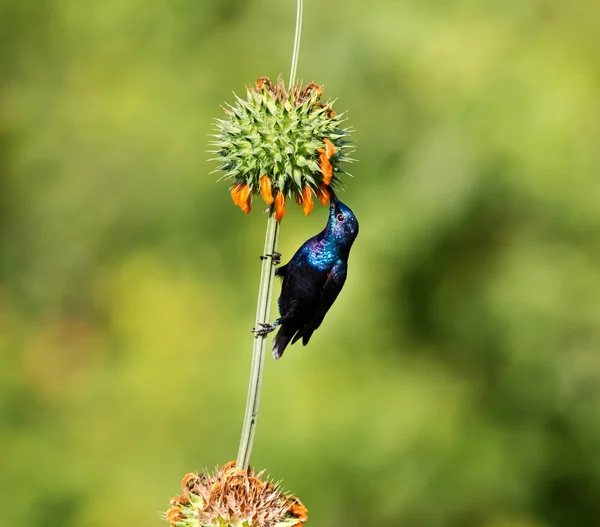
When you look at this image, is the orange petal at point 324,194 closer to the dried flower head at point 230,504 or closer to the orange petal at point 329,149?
the orange petal at point 329,149

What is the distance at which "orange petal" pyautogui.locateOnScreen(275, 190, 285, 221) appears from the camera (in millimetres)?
2400

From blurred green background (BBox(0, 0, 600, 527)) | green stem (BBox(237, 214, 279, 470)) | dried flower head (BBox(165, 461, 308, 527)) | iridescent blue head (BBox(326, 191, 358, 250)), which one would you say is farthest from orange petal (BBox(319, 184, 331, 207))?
blurred green background (BBox(0, 0, 600, 527))

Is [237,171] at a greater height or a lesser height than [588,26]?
lesser

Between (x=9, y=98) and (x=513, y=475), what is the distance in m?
6.60

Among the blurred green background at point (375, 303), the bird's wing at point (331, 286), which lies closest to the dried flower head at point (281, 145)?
the bird's wing at point (331, 286)

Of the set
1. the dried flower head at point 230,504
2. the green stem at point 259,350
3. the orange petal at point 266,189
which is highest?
the orange petal at point 266,189

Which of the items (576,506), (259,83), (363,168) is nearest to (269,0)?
(363,168)

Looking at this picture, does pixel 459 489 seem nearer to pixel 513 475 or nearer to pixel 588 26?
pixel 513 475

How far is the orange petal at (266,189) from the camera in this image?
249cm

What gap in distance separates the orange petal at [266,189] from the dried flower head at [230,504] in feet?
2.48

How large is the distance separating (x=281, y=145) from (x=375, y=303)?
195 inches

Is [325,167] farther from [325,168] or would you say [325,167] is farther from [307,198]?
[307,198]

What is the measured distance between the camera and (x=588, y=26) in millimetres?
8336

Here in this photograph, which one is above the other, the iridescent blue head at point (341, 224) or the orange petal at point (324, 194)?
the iridescent blue head at point (341, 224)
